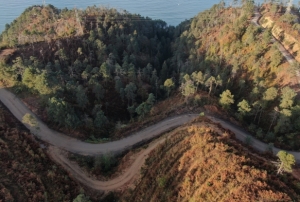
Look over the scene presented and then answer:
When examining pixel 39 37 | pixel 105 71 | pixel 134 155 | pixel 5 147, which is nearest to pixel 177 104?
pixel 134 155

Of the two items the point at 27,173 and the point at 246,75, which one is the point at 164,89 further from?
the point at 27,173

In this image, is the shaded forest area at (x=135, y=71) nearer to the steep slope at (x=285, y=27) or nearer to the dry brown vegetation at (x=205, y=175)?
the steep slope at (x=285, y=27)

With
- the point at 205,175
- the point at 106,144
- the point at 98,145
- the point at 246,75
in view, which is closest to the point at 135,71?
Answer: the point at 246,75

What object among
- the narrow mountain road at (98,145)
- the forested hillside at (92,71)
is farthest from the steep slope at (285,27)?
the narrow mountain road at (98,145)

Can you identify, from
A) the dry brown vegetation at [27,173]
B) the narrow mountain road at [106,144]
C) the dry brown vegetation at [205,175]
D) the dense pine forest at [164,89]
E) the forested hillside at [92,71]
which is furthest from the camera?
the forested hillside at [92,71]

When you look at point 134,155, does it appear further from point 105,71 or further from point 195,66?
point 195,66

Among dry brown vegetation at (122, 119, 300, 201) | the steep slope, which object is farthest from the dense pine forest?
the steep slope

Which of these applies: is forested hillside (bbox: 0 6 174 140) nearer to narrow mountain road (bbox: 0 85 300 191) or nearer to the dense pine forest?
the dense pine forest
